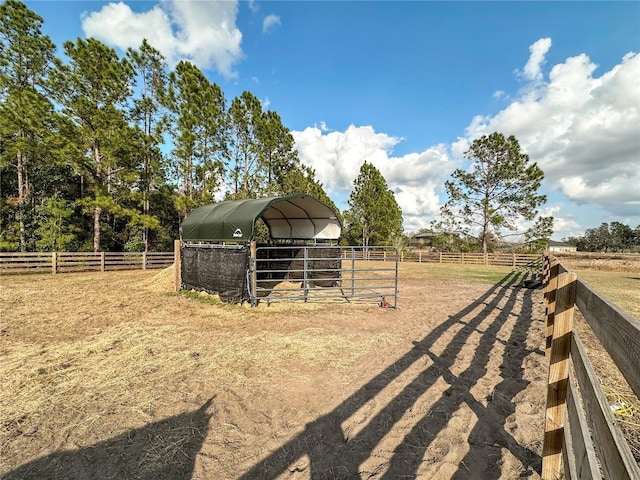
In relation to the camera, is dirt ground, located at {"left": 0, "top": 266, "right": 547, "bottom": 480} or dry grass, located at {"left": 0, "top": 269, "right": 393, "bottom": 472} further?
dry grass, located at {"left": 0, "top": 269, "right": 393, "bottom": 472}

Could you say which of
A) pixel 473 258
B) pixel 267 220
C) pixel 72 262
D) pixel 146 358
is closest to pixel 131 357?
pixel 146 358

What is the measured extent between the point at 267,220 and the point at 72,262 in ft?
34.7

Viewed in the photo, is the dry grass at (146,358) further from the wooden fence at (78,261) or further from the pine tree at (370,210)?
the pine tree at (370,210)

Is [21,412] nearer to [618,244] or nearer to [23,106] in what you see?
[23,106]

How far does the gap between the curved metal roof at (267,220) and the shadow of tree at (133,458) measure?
5.88 meters

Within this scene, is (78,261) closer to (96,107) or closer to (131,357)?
(96,107)

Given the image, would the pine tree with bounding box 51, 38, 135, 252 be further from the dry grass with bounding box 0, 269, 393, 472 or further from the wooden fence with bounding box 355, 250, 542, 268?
the wooden fence with bounding box 355, 250, 542, 268

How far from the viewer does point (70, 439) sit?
8.98 feet

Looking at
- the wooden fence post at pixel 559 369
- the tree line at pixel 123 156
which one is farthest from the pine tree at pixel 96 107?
the wooden fence post at pixel 559 369

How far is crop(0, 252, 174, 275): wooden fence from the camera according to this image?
1360 centimetres

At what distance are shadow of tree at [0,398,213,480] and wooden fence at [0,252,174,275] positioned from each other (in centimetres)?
1573

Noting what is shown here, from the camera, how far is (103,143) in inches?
682

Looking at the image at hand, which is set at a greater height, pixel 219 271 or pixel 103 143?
pixel 103 143

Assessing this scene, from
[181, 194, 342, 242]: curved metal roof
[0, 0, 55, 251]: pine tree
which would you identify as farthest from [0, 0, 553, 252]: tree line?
[181, 194, 342, 242]: curved metal roof
